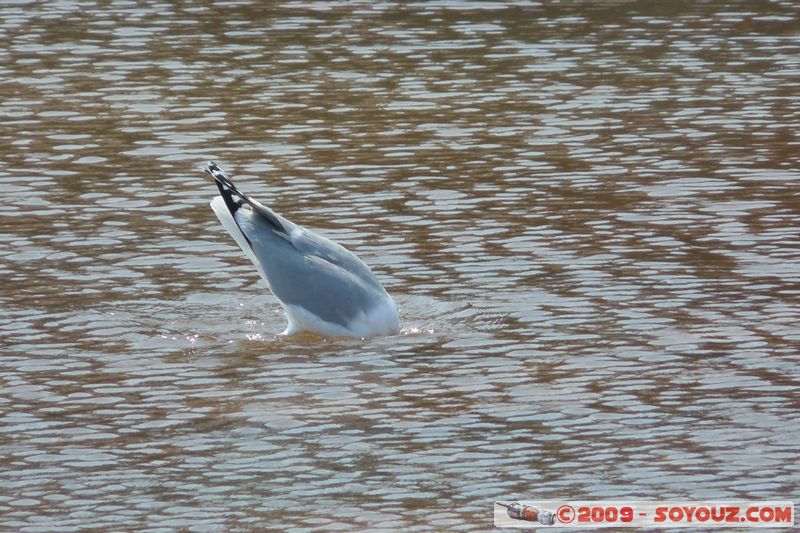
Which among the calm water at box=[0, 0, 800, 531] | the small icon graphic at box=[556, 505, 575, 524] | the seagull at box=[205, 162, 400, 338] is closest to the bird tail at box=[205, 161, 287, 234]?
the seagull at box=[205, 162, 400, 338]

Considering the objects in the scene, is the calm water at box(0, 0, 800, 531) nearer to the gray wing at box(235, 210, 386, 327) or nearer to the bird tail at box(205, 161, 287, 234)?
the gray wing at box(235, 210, 386, 327)

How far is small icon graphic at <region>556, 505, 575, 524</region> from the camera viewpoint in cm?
833

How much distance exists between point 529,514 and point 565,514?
196 millimetres

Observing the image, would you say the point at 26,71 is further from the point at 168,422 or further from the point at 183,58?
the point at 168,422

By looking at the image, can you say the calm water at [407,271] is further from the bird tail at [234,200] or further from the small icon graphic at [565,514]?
the bird tail at [234,200]

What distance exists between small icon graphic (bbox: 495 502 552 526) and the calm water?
0.12 metres

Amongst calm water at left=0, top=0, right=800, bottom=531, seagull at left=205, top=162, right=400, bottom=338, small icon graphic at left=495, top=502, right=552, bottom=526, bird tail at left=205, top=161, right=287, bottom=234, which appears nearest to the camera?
small icon graphic at left=495, top=502, right=552, bottom=526

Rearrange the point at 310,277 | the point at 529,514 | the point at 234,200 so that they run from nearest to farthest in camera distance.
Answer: the point at 529,514 → the point at 310,277 → the point at 234,200

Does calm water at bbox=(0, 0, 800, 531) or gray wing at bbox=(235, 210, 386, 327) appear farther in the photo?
gray wing at bbox=(235, 210, 386, 327)

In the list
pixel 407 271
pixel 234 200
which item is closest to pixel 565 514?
pixel 234 200

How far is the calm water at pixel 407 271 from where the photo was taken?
8.90 m

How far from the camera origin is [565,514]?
27.4 ft

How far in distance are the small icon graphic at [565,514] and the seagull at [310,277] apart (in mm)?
3092

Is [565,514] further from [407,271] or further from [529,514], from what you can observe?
[407,271]
